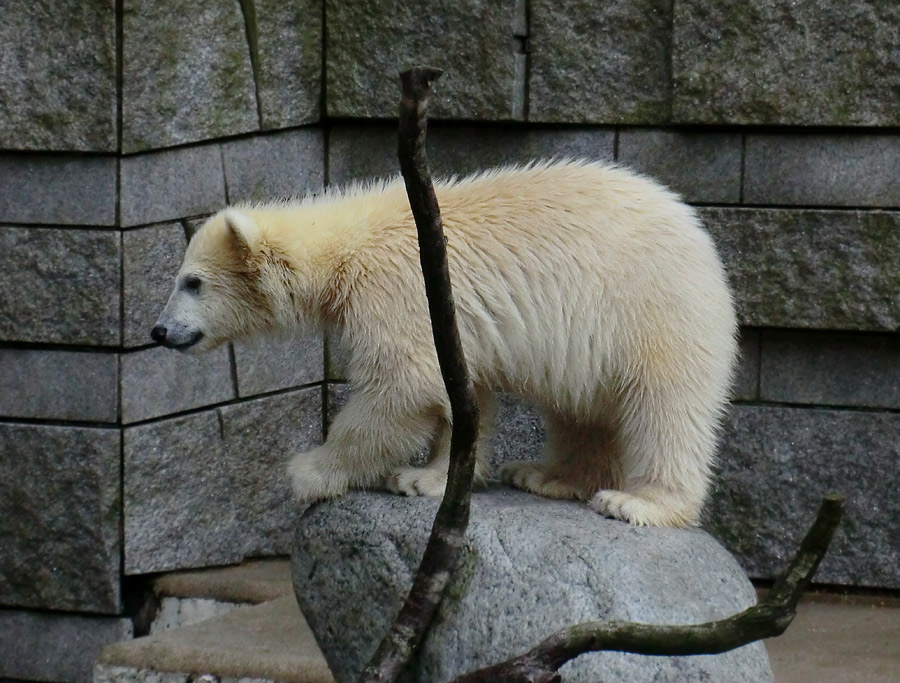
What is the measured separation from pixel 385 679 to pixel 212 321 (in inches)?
49.3

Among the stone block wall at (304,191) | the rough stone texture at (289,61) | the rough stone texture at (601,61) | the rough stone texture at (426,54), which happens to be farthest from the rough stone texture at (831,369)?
the rough stone texture at (289,61)

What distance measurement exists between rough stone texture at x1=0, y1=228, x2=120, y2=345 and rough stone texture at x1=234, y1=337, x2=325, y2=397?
0.67 m

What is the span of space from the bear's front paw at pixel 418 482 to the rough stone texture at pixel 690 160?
2165mm

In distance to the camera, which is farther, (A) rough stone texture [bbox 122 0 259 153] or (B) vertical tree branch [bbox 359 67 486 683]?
(A) rough stone texture [bbox 122 0 259 153]

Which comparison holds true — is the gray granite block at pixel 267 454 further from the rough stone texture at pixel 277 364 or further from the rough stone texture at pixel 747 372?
the rough stone texture at pixel 747 372

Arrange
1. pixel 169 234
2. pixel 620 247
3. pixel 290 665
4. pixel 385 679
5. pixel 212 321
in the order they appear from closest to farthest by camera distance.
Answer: pixel 385 679 → pixel 620 247 → pixel 212 321 → pixel 290 665 → pixel 169 234

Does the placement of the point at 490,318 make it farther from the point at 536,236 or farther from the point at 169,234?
the point at 169,234

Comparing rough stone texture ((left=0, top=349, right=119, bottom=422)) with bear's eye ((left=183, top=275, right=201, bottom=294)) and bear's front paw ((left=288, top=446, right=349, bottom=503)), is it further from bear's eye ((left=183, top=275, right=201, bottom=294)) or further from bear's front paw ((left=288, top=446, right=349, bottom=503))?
bear's front paw ((left=288, top=446, right=349, bottom=503))

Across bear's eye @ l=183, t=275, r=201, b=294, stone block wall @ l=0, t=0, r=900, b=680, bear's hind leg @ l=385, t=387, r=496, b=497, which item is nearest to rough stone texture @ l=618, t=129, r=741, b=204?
stone block wall @ l=0, t=0, r=900, b=680

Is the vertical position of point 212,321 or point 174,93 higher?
point 174,93

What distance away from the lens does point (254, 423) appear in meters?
5.79

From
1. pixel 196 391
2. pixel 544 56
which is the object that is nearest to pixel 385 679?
pixel 196 391

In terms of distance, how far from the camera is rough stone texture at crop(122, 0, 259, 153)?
16.5ft

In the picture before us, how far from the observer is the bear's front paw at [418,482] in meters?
3.95
